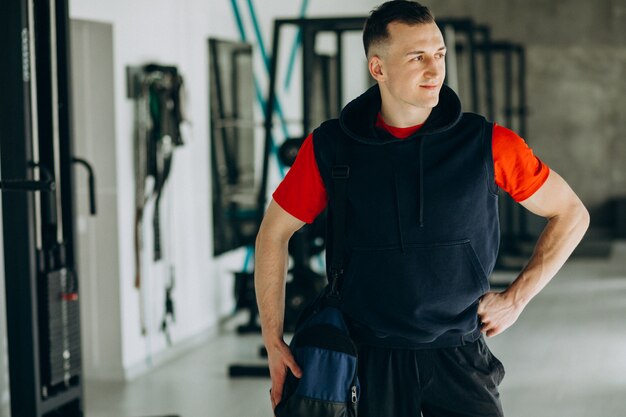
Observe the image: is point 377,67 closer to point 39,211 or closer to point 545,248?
point 545,248

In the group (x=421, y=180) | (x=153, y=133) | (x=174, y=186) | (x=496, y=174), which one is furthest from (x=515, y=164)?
(x=174, y=186)

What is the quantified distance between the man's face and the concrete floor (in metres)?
2.85

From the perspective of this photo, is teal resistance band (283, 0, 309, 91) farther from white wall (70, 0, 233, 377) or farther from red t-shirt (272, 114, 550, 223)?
red t-shirt (272, 114, 550, 223)

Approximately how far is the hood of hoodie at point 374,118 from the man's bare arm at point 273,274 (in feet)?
0.84

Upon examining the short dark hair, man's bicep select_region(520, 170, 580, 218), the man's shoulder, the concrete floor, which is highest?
the short dark hair

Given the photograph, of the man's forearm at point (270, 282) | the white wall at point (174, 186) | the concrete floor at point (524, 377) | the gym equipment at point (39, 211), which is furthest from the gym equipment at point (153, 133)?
the man's forearm at point (270, 282)

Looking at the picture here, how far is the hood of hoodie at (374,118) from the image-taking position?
7.00 ft

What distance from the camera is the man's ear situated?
2176 millimetres

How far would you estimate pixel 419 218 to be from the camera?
2084 millimetres

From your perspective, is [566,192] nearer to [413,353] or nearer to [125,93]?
[413,353]

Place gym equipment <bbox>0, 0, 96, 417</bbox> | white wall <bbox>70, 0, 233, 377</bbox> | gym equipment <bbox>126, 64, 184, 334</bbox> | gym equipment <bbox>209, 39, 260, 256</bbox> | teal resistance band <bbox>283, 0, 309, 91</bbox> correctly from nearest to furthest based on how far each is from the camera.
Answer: gym equipment <bbox>0, 0, 96, 417</bbox>
white wall <bbox>70, 0, 233, 377</bbox>
gym equipment <bbox>126, 64, 184, 334</bbox>
gym equipment <bbox>209, 39, 260, 256</bbox>
teal resistance band <bbox>283, 0, 309, 91</bbox>

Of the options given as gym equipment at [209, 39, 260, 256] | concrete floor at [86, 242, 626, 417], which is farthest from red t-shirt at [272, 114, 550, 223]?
gym equipment at [209, 39, 260, 256]

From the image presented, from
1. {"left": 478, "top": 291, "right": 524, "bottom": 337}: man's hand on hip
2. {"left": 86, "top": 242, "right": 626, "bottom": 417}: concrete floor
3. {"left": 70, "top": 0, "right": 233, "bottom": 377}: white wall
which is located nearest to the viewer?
{"left": 478, "top": 291, "right": 524, "bottom": 337}: man's hand on hip

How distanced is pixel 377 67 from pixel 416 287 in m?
0.51
